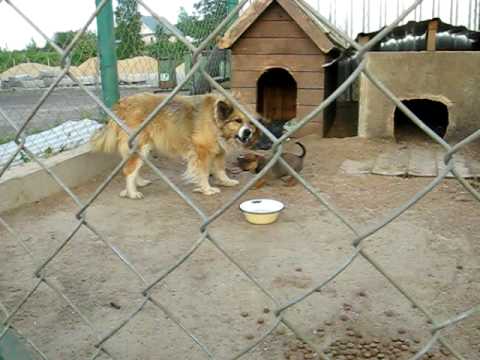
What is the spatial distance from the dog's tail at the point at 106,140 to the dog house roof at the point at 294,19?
5.94ft

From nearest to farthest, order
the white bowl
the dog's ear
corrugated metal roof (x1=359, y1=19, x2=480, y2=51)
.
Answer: the white bowl → the dog's ear → corrugated metal roof (x1=359, y1=19, x2=480, y2=51)

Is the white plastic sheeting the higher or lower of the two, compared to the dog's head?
lower

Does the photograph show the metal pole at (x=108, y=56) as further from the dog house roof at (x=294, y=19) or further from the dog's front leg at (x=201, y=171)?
the dog house roof at (x=294, y=19)

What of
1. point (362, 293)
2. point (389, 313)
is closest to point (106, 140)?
point (362, 293)

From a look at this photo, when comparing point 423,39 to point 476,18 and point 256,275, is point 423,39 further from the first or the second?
point 256,275

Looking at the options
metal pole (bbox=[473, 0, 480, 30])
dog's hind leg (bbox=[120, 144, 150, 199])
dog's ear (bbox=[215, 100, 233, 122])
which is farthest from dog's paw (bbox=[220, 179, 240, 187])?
metal pole (bbox=[473, 0, 480, 30])

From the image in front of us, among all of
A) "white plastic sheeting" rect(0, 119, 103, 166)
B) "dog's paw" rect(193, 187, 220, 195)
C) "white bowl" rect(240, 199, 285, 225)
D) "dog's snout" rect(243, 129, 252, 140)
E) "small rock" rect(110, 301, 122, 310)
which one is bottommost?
"dog's paw" rect(193, 187, 220, 195)

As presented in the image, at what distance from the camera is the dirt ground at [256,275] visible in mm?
2000

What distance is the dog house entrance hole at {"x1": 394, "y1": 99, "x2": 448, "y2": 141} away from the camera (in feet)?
17.6

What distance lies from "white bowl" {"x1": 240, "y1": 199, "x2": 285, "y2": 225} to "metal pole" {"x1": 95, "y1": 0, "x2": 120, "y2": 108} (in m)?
1.63

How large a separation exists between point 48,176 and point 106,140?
0.50 metres

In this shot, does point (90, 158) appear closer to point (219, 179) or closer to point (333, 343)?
point (219, 179)

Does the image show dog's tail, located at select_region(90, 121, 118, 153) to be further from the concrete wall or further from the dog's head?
the concrete wall

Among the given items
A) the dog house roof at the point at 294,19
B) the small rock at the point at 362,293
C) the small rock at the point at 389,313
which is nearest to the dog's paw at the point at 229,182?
the dog house roof at the point at 294,19
